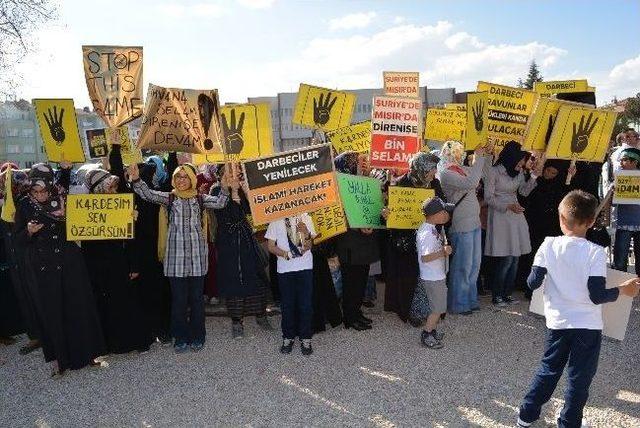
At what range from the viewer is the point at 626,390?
4.45 meters

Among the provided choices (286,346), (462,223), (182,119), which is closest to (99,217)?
(182,119)

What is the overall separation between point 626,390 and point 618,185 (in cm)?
338

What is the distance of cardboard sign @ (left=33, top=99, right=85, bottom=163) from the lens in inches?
257

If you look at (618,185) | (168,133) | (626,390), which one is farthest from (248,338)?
(618,185)

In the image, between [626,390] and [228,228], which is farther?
[228,228]

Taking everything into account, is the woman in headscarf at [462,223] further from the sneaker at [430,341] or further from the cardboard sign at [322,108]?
the cardboard sign at [322,108]

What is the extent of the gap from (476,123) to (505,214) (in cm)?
133

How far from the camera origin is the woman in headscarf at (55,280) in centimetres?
505

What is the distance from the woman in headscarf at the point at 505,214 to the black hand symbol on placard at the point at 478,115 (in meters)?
0.66

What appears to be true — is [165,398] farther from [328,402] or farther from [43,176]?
[43,176]

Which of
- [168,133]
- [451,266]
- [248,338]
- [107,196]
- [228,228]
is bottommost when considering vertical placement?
[248,338]

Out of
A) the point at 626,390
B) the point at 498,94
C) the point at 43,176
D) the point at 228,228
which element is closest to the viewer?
the point at 626,390

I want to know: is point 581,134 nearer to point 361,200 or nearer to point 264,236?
point 361,200

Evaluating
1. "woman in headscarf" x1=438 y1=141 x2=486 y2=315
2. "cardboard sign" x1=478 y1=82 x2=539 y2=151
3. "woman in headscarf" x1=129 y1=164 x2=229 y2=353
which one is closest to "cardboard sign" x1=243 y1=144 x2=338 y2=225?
"woman in headscarf" x1=129 y1=164 x2=229 y2=353
